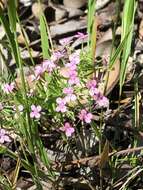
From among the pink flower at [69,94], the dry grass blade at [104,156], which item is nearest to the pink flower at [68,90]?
the pink flower at [69,94]

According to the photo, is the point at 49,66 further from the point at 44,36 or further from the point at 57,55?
the point at 44,36

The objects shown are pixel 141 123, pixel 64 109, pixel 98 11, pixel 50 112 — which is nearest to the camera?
pixel 64 109

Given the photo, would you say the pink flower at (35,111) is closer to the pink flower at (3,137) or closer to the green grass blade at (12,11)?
the pink flower at (3,137)

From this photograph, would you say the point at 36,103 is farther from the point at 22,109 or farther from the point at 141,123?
the point at 141,123

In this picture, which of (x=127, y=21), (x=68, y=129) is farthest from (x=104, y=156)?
(x=127, y=21)

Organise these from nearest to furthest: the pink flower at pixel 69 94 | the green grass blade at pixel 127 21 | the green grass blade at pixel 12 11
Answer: the green grass blade at pixel 12 11
the pink flower at pixel 69 94
the green grass blade at pixel 127 21

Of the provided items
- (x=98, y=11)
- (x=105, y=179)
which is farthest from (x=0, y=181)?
(x=98, y=11)

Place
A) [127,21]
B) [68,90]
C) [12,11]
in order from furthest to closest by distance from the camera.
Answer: [127,21]
[68,90]
[12,11]

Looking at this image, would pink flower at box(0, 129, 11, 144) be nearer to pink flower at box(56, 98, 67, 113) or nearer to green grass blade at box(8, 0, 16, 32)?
pink flower at box(56, 98, 67, 113)

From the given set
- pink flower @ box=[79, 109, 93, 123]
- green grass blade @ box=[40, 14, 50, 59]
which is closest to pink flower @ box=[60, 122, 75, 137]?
pink flower @ box=[79, 109, 93, 123]

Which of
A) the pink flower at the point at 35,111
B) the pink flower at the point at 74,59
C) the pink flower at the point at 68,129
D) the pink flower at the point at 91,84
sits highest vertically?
the pink flower at the point at 74,59

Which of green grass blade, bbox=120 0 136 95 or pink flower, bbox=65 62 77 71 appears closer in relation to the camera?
pink flower, bbox=65 62 77 71
